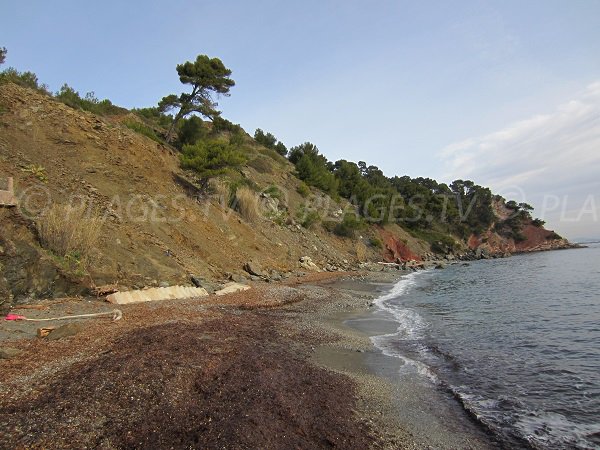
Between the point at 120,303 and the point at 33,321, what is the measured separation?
9.76 ft

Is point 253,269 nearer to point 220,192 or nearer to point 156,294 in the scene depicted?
point 220,192

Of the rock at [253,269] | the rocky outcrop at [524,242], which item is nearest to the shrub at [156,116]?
the rock at [253,269]

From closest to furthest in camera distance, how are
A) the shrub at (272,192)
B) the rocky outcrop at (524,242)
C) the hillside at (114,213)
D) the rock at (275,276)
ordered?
the hillside at (114,213)
the rock at (275,276)
the shrub at (272,192)
the rocky outcrop at (524,242)

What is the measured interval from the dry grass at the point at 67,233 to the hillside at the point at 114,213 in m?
0.21

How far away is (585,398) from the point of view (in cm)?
618

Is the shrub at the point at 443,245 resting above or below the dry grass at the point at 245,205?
below

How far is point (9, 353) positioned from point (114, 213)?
1086 centimetres

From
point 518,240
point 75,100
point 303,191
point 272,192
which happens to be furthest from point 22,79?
point 518,240

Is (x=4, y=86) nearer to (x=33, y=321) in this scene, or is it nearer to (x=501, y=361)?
(x=33, y=321)

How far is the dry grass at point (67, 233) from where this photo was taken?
461 inches

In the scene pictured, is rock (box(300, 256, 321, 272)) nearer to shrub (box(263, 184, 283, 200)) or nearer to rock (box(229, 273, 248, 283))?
shrub (box(263, 184, 283, 200))

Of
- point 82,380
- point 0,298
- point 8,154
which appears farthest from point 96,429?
point 8,154

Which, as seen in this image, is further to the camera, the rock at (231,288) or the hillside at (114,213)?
the rock at (231,288)

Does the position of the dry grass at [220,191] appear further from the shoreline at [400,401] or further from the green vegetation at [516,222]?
the green vegetation at [516,222]
